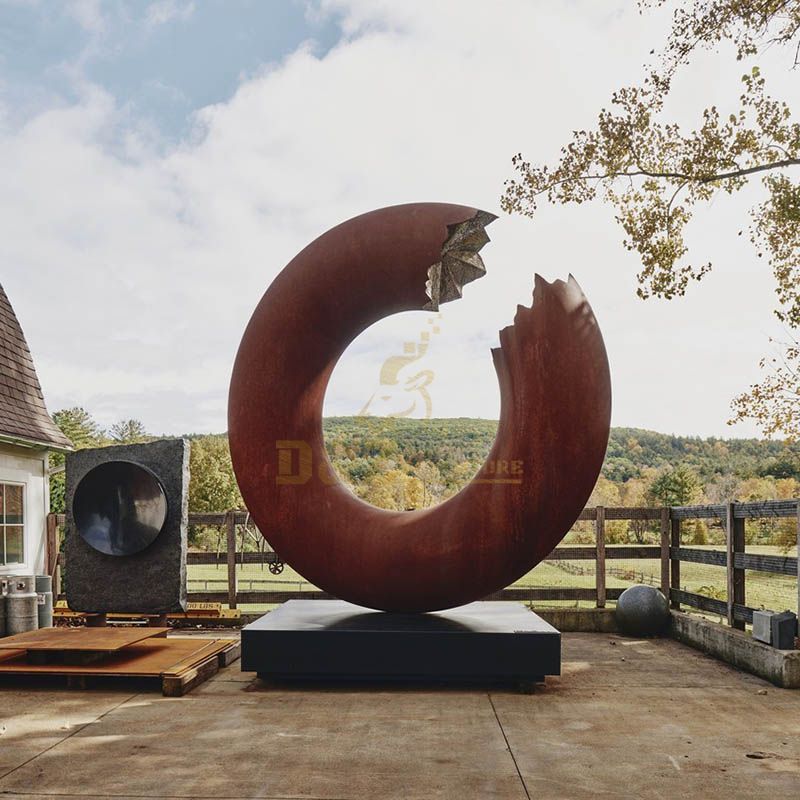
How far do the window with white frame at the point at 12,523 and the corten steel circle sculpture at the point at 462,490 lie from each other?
14.3ft

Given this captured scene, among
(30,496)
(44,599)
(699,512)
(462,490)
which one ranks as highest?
(462,490)

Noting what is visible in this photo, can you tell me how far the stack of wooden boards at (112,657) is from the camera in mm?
5762

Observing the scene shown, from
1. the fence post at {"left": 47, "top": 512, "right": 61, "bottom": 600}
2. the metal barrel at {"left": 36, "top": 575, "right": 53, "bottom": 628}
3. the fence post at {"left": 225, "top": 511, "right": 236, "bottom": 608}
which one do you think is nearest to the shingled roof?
the fence post at {"left": 47, "top": 512, "right": 61, "bottom": 600}

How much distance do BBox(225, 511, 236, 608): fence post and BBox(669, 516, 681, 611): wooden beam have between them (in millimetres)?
4634

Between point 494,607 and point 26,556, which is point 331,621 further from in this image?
point 26,556

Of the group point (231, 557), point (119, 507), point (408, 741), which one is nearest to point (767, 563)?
point (408, 741)

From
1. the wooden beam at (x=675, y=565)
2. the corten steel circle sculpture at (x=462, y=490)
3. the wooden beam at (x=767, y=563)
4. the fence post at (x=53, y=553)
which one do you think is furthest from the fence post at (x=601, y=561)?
the fence post at (x=53, y=553)

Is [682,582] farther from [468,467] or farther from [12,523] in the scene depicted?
[468,467]

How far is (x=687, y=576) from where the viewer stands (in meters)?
10.2

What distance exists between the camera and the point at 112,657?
20.9 ft

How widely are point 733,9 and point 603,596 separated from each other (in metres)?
6.07

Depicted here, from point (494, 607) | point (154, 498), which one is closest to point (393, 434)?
point (154, 498)

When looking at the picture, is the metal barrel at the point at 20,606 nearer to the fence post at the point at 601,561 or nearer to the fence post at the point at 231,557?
the fence post at the point at 231,557

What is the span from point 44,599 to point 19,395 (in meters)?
3.01
